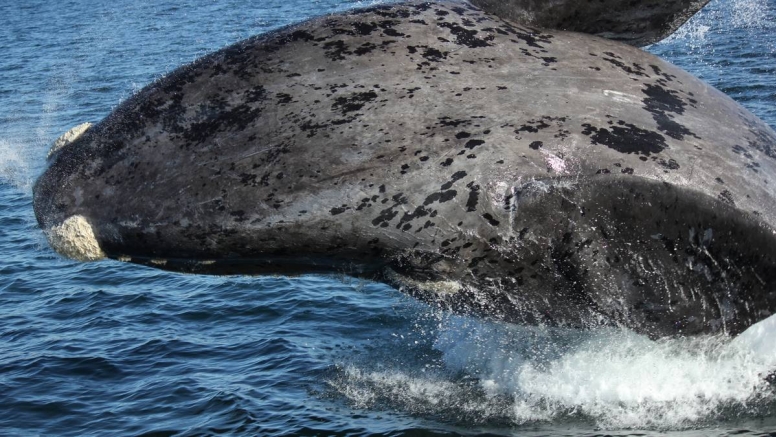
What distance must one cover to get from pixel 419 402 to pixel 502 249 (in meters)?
5.06

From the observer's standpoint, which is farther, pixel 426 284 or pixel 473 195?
pixel 426 284

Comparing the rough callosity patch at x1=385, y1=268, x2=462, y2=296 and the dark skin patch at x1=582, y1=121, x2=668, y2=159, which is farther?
the rough callosity patch at x1=385, y1=268, x2=462, y2=296

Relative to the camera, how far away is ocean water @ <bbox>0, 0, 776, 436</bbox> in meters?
8.59

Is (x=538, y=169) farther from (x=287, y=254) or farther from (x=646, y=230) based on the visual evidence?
(x=287, y=254)

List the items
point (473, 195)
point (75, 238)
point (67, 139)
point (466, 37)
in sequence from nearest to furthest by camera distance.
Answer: point (473, 195), point (75, 238), point (466, 37), point (67, 139)

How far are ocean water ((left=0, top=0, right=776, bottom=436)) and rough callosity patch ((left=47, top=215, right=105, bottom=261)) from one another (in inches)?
16.6

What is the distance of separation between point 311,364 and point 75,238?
6.77 meters

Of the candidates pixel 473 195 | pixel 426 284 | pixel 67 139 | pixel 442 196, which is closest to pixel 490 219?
pixel 473 195

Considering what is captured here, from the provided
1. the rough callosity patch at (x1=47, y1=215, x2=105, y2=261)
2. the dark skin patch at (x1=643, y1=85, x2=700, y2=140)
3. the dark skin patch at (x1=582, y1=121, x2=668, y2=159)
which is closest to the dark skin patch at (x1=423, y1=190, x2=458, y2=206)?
the dark skin patch at (x1=582, y1=121, x2=668, y2=159)

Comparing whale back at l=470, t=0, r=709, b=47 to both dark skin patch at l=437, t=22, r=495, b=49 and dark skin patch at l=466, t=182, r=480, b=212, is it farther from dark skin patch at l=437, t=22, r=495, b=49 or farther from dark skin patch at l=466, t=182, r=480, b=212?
dark skin patch at l=466, t=182, r=480, b=212

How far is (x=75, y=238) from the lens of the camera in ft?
19.5

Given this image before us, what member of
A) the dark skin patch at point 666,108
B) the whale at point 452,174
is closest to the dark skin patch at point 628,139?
the whale at point 452,174

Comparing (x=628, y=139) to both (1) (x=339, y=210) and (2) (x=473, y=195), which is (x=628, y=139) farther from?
(1) (x=339, y=210)

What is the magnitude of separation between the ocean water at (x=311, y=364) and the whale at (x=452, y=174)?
0.64 meters
